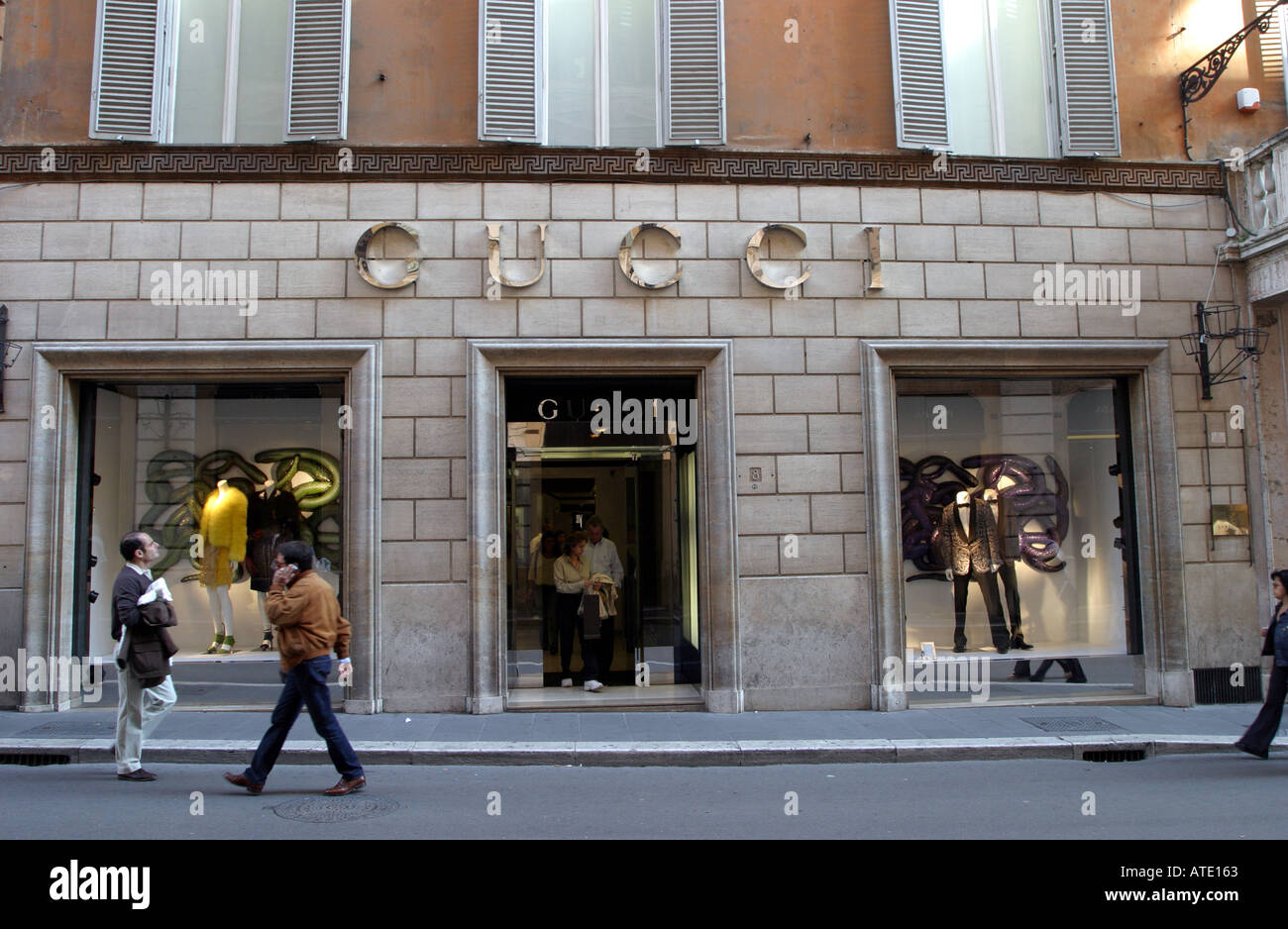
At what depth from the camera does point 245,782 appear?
261 inches

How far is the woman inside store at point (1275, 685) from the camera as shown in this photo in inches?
302

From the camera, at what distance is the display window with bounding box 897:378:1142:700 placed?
10602 millimetres

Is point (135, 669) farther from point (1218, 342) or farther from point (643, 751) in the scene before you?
point (1218, 342)

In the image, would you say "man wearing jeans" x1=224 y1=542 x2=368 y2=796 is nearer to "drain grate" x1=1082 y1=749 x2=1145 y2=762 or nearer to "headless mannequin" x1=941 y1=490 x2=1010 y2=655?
"drain grate" x1=1082 y1=749 x2=1145 y2=762

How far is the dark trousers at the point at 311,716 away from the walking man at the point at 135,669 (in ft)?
3.57

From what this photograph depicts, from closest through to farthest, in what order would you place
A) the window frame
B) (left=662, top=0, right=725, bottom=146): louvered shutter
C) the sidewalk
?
1. the sidewalk
2. (left=662, top=0, right=725, bottom=146): louvered shutter
3. the window frame

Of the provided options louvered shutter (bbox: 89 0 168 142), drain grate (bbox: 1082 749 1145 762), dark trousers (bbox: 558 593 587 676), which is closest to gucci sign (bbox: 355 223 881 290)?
louvered shutter (bbox: 89 0 168 142)

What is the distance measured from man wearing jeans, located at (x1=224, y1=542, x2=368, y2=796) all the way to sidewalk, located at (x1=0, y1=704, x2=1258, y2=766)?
3.63ft

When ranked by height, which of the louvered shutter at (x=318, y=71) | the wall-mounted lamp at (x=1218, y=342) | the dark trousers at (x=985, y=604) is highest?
the louvered shutter at (x=318, y=71)

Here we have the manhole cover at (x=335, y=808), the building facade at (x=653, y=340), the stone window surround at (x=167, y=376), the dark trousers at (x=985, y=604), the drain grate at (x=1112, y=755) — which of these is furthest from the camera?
the dark trousers at (x=985, y=604)

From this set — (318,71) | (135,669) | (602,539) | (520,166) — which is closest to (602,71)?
(520,166)

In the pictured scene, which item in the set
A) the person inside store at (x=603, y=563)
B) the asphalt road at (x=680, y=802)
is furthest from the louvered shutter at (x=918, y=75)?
the asphalt road at (x=680, y=802)

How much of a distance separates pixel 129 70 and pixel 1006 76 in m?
10.2

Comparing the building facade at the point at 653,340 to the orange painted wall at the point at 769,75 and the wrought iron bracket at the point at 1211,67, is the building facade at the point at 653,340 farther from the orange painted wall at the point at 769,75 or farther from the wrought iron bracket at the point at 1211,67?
the wrought iron bracket at the point at 1211,67
